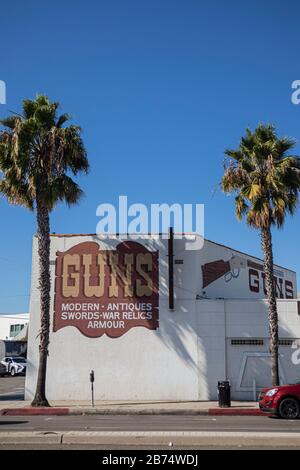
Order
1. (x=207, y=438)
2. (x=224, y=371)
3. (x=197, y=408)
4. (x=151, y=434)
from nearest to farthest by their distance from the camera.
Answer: (x=207, y=438) → (x=151, y=434) → (x=197, y=408) → (x=224, y=371)

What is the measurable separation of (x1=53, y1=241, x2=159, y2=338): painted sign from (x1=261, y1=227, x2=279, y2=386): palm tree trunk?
4.94 metres

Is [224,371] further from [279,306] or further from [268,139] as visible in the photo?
[268,139]

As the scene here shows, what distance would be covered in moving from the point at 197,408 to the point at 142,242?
25.9 ft

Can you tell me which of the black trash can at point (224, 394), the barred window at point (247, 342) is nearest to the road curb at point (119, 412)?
the black trash can at point (224, 394)

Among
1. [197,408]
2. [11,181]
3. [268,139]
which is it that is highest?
[268,139]

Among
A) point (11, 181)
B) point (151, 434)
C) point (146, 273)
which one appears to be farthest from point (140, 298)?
point (151, 434)

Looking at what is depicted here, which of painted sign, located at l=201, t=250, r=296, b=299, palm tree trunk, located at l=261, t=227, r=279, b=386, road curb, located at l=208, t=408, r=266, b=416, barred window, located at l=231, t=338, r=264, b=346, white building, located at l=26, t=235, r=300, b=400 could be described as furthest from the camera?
painted sign, located at l=201, t=250, r=296, b=299

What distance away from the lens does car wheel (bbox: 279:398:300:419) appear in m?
17.4

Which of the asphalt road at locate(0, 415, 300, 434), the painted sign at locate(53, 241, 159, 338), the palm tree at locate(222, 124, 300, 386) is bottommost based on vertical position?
the asphalt road at locate(0, 415, 300, 434)

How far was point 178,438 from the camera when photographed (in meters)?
10.7

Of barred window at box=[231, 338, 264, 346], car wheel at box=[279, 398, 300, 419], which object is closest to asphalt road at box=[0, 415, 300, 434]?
car wheel at box=[279, 398, 300, 419]

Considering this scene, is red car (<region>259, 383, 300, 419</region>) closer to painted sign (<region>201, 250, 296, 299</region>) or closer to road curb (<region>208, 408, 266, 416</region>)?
road curb (<region>208, 408, 266, 416</region>)

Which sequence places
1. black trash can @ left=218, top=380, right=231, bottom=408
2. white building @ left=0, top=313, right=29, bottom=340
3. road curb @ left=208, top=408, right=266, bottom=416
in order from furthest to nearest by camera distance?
1. white building @ left=0, top=313, right=29, bottom=340
2. black trash can @ left=218, top=380, right=231, bottom=408
3. road curb @ left=208, top=408, right=266, bottom=416

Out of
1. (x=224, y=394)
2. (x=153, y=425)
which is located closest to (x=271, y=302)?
(x=224, y=394)
